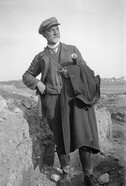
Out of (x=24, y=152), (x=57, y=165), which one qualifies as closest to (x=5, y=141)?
(x=24, y=152)

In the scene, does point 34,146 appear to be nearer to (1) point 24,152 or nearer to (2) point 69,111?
(1) point 24,152

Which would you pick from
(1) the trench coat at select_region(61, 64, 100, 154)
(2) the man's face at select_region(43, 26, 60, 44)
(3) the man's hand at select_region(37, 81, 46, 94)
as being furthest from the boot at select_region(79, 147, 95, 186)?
(2) the man's face at select_region(43, 26, 60, 44)

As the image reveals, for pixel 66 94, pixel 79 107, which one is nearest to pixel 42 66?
pixel 66 94

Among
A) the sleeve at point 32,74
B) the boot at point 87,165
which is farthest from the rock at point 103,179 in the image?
the sleeve at point 32,74

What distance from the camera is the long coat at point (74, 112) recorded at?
3.29m

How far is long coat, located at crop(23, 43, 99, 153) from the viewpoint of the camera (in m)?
3.29

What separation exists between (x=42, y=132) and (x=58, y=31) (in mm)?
2030

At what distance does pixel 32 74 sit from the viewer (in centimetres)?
380

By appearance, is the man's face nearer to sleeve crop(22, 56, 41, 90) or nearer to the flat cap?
the flat cap

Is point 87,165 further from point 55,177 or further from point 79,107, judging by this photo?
point 79,107

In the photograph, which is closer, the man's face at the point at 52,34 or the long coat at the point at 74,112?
the long coat at the point at 74,112

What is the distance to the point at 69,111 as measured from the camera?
338cm

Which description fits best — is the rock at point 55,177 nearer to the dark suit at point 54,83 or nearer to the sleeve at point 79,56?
the dark suit at point 54,83

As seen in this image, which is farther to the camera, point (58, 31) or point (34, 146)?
point (34, 146)
